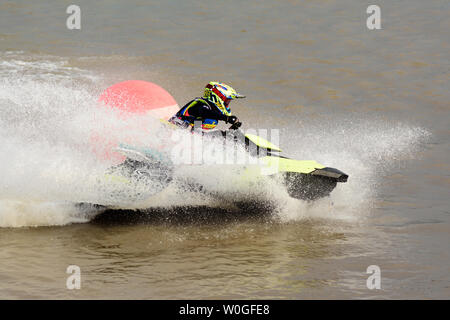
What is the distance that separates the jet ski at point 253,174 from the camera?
8.25 metres

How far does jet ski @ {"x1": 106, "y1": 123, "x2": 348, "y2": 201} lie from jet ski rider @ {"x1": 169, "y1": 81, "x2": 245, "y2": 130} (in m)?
0.65

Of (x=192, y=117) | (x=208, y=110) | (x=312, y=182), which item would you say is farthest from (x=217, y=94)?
(x=312, y=182)

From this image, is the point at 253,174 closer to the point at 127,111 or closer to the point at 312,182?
the point at 312,182

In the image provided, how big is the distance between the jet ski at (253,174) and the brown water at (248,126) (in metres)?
0.24

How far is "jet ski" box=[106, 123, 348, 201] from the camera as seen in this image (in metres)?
8.25

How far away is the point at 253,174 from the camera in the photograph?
8.40 metres

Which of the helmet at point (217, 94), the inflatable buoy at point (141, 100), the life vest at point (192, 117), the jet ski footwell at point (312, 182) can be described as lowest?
the jet ski footwell at point (312, 182)

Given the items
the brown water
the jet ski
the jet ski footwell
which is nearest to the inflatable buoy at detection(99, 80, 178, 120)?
the brown water

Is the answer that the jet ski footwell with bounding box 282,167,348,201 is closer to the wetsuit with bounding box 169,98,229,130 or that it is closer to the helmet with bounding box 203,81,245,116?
the wetsuit with bounding box 169,98,229,130

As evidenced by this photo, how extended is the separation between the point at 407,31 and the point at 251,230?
41.2ft

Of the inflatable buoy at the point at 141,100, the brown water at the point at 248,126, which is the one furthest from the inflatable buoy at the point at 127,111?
the brown water at the point at 248,126

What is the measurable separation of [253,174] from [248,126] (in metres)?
5.71

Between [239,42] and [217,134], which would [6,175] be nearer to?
[217,134]

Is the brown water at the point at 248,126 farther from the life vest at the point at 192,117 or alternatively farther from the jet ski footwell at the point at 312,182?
the life vest at the point at 192,117
